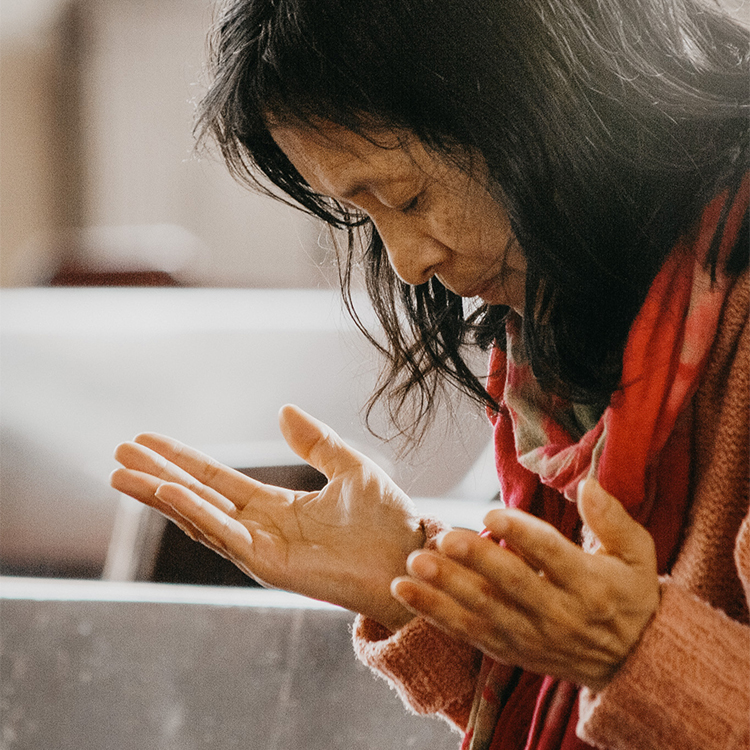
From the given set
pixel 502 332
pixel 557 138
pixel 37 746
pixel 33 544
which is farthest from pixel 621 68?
pixel 33 544

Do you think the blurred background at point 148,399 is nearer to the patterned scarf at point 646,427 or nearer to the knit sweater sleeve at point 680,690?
the patterned scarf at point 646,427

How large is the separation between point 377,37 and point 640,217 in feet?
0.70

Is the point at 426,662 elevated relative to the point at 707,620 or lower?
lower

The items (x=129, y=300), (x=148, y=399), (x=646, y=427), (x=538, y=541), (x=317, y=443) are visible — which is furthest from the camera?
(x=129, y=300)

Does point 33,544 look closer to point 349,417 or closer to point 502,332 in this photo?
point 349,417

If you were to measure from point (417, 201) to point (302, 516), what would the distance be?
11.7 inches

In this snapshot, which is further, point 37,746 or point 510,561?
point 37,746

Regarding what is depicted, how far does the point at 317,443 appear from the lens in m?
0.75

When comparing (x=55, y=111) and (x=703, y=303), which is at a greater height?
(x=703, y=303)

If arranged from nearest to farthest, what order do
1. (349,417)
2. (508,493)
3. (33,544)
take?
(508,493) < (349,417) < (33,544)

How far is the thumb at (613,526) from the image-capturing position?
44 cm

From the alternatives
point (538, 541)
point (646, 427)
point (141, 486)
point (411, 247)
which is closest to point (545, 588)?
point (538, 541)

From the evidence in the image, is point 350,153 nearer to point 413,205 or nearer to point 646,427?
point 413,205

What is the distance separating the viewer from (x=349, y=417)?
1.98 metres
